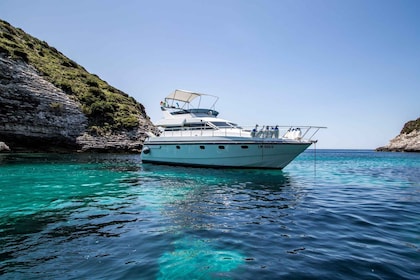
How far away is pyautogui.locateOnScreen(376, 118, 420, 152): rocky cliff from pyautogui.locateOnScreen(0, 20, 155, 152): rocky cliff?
8910 cm

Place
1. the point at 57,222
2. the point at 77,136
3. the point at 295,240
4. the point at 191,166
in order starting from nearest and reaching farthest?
the point at 295,240
the point at 57,222
the point at 191,166
the point at 77,136

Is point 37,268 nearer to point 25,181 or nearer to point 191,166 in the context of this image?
point 25,181

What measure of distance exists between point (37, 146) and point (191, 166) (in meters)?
29.7

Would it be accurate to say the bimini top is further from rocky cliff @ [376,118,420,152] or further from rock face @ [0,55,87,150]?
rocky cliff @ [376,118,420,152]

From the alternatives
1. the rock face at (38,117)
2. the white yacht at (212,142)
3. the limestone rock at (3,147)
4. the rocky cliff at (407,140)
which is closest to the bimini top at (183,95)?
the white yacht at (212,142)

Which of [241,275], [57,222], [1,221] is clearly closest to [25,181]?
[1,221]

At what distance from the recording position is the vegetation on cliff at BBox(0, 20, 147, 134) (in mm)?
42938

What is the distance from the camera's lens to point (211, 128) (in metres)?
21.9

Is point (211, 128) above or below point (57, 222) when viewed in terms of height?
above

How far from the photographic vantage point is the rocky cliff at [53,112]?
35656 millimetres

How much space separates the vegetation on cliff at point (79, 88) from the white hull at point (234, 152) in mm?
26493

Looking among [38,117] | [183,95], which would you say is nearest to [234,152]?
[183,95]

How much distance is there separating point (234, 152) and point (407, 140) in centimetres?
10085

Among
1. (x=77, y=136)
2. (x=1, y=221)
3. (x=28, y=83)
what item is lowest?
(x=1, y=221)
